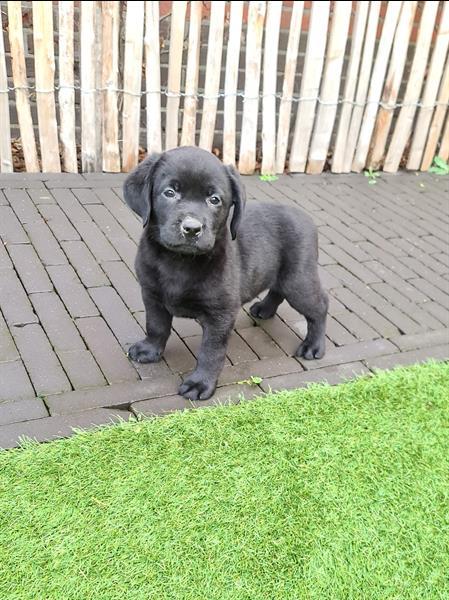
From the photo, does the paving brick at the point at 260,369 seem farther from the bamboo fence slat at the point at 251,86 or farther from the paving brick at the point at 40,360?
the bamboo fence slat at the point at 251,86

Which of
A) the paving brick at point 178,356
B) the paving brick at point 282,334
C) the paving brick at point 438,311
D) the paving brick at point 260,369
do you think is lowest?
the paving brick at point 438,311

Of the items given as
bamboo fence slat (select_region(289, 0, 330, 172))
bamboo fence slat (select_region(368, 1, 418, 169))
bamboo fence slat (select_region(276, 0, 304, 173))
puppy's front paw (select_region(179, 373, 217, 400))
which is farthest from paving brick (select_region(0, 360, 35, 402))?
bamboo fence slat (select_region(368, 1, 418, 169))

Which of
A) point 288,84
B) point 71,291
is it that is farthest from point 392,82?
point 71,291

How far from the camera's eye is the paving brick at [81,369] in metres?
3.20

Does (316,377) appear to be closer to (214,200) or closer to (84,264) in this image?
(214,200)

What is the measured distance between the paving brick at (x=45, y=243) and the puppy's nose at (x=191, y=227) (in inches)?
76.5

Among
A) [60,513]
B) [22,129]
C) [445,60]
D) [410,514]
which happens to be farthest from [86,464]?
[445,60]

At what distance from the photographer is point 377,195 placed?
655 cm

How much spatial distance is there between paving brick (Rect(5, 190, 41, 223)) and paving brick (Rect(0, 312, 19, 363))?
5.18 feet

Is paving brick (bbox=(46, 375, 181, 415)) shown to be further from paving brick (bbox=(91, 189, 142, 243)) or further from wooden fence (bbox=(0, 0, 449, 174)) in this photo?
wooden fence (bbox=(0, 0, 449, 174))

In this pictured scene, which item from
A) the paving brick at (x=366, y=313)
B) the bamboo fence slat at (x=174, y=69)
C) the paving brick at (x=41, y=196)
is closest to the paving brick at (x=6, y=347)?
the paving brick at (x=41, y=196)

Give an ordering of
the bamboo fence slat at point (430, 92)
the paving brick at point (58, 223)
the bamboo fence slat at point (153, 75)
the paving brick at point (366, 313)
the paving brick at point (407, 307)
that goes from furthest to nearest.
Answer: the bamboo fence slat at point (430, 92)
the bamboo fence slat at point (153, 75)
the paving brick at point (58, 223)
the paving brick at point (407, 307)
the paving brick at point (366, 313)

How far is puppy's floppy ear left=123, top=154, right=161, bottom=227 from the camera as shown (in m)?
2.83

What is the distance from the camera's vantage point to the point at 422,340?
4.02m
